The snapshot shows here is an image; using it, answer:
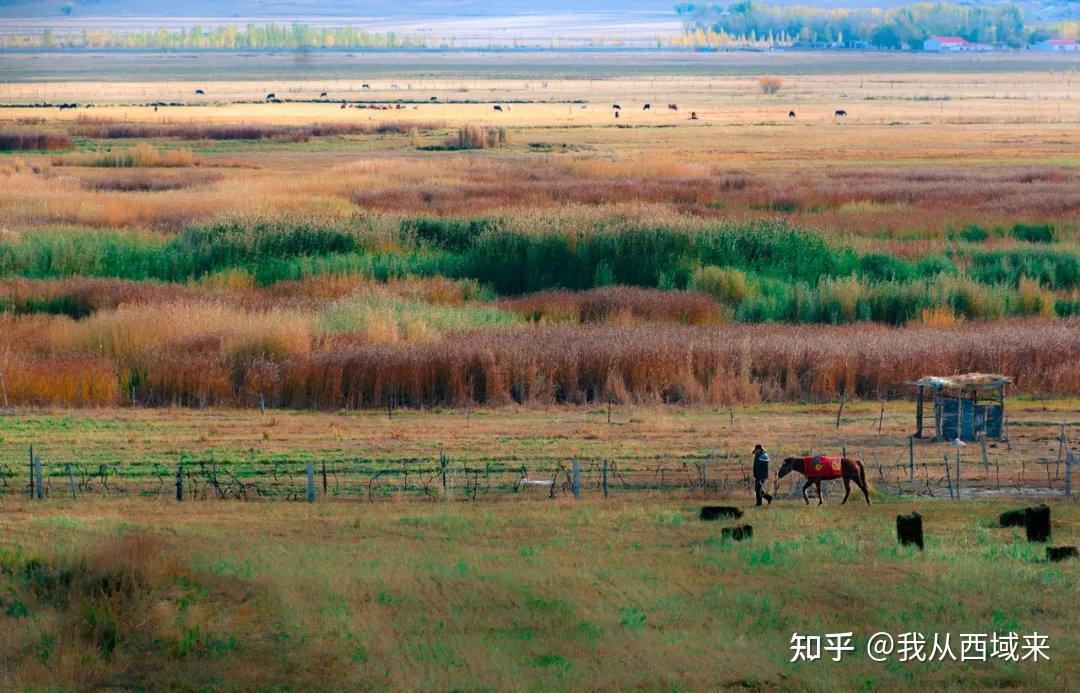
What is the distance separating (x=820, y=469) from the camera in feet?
57.6

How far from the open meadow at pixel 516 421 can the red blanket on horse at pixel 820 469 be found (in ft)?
1.65

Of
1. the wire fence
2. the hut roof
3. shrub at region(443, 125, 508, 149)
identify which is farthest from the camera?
shrub at region(443, 125, 508, 149)

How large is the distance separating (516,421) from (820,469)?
23.0 feet

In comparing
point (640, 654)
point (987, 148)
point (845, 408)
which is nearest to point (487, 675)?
point (640, 654)

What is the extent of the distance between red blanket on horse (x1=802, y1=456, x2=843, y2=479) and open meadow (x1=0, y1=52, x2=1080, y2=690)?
50 centimetres

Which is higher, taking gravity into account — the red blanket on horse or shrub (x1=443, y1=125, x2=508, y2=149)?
shrub (x1=443, y1=125, x2=508, y2=149)

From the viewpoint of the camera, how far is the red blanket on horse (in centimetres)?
1755

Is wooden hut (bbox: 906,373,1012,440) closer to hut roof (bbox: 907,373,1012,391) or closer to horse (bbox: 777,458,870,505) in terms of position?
hut roof (bbox: 907,373,1012,391)

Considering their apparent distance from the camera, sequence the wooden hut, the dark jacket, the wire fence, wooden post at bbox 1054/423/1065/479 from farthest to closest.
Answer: the wooden hut → wooden post at bbox 1054/423/1065/479 → the wire fence → the dark jacket

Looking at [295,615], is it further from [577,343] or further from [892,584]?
[577,343]

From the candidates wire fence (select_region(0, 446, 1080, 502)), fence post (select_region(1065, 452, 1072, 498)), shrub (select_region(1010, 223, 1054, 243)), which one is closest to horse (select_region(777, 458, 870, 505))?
wire fence (select_region(0, 446, 1080, 502))

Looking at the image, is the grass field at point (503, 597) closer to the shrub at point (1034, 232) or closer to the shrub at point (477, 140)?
the shrub at point (1034, 232)

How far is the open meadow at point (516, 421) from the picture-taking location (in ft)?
44.9

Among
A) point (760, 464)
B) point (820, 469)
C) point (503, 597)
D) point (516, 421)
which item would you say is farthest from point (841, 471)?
point (516, 421)
